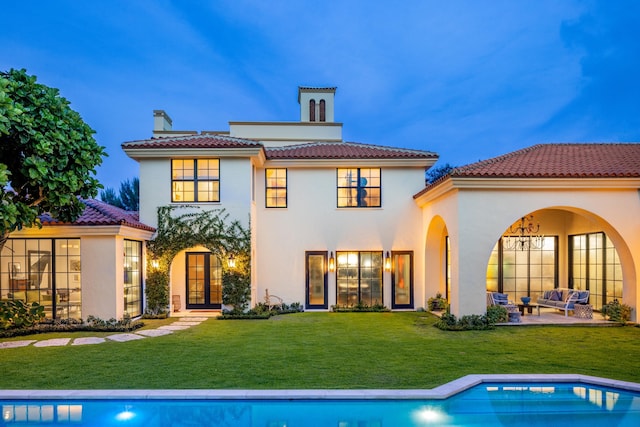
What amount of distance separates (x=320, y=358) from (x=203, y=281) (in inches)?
362

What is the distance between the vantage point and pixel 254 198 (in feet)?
55.1

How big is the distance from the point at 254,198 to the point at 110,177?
328 feet

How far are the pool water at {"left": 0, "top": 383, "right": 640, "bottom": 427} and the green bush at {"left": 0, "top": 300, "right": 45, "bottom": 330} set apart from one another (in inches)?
271

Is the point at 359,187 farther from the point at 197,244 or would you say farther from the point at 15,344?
the point at 15,344

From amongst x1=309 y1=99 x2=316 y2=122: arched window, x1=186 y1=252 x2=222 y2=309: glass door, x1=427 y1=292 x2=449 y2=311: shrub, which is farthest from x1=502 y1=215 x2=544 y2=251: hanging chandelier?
x1=309 y1=99 x2=316 y2=122: arched window

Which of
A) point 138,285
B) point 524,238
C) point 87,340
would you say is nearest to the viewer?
point 87,340

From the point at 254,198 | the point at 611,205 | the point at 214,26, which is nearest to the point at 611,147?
the point at 611,205

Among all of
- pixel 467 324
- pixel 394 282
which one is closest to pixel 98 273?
pixel 394 282

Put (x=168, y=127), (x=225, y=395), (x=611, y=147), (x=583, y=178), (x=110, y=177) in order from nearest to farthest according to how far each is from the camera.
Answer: (x=225, y=395) → (x=583, y=178) → (x=611, y=147) → (x=168, y=127) → (x=110, y=177)

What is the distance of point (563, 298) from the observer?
15242mm

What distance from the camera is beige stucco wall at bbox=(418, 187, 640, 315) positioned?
12781mm

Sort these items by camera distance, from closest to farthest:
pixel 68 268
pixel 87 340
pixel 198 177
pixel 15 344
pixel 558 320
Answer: pixel 15 344
pixel 87 340
pixel 68 268
pixel 558 320
pixel 198 177

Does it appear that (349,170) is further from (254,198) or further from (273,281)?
(273,281)

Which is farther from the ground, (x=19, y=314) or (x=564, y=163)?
(x=564, y=163)
